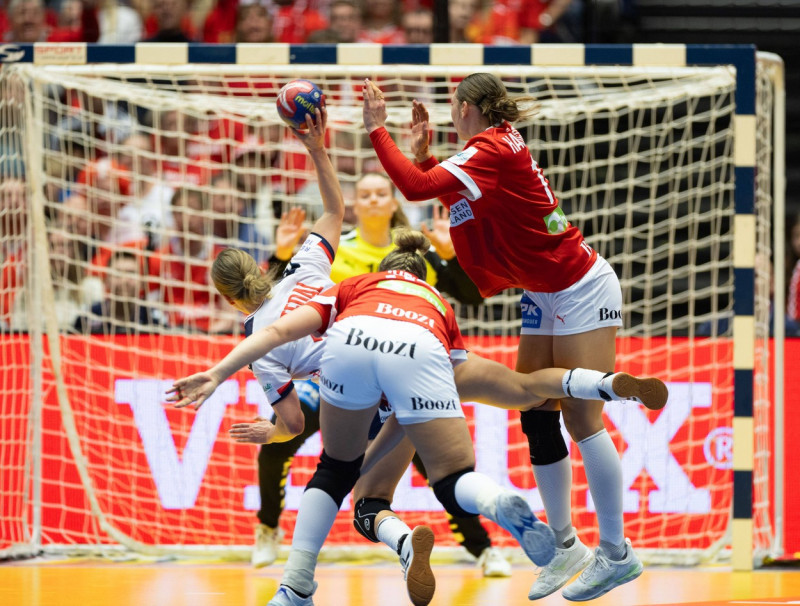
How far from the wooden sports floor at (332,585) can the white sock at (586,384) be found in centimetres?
118

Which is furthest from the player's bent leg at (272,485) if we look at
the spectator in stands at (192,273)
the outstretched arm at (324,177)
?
the outstretched arm at (324,177)

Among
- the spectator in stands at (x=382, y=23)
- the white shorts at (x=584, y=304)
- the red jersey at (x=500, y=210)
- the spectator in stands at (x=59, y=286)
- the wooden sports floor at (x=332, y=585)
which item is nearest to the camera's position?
the red jersey at (x=500, y=210)

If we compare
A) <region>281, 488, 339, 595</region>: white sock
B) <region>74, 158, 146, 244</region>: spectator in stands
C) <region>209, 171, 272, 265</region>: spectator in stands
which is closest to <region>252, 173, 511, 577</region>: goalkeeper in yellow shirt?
<region>209, 171, 272, 265</region>: spectator in stands

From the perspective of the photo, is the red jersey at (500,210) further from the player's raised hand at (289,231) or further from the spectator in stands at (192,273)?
the spectator in stands at (192,273)

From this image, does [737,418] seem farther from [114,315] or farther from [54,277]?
[54,277]

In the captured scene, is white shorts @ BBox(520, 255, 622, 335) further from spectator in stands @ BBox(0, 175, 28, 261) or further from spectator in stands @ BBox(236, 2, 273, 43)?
spectator in stands @ BBox(236, 2, 273, 43)

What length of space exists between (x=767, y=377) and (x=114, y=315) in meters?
3.94

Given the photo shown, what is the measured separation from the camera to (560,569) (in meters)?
4.47

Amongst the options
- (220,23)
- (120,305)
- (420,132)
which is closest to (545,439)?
(420,132)

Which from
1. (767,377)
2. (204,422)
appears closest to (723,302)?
(767,377)

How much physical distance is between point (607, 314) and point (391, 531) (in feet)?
3.95

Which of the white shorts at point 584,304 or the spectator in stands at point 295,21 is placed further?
the spectator in stands at point 295,21

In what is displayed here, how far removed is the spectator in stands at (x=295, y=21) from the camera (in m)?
9.19

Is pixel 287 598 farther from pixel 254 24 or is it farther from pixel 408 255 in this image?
pixel 254 24
